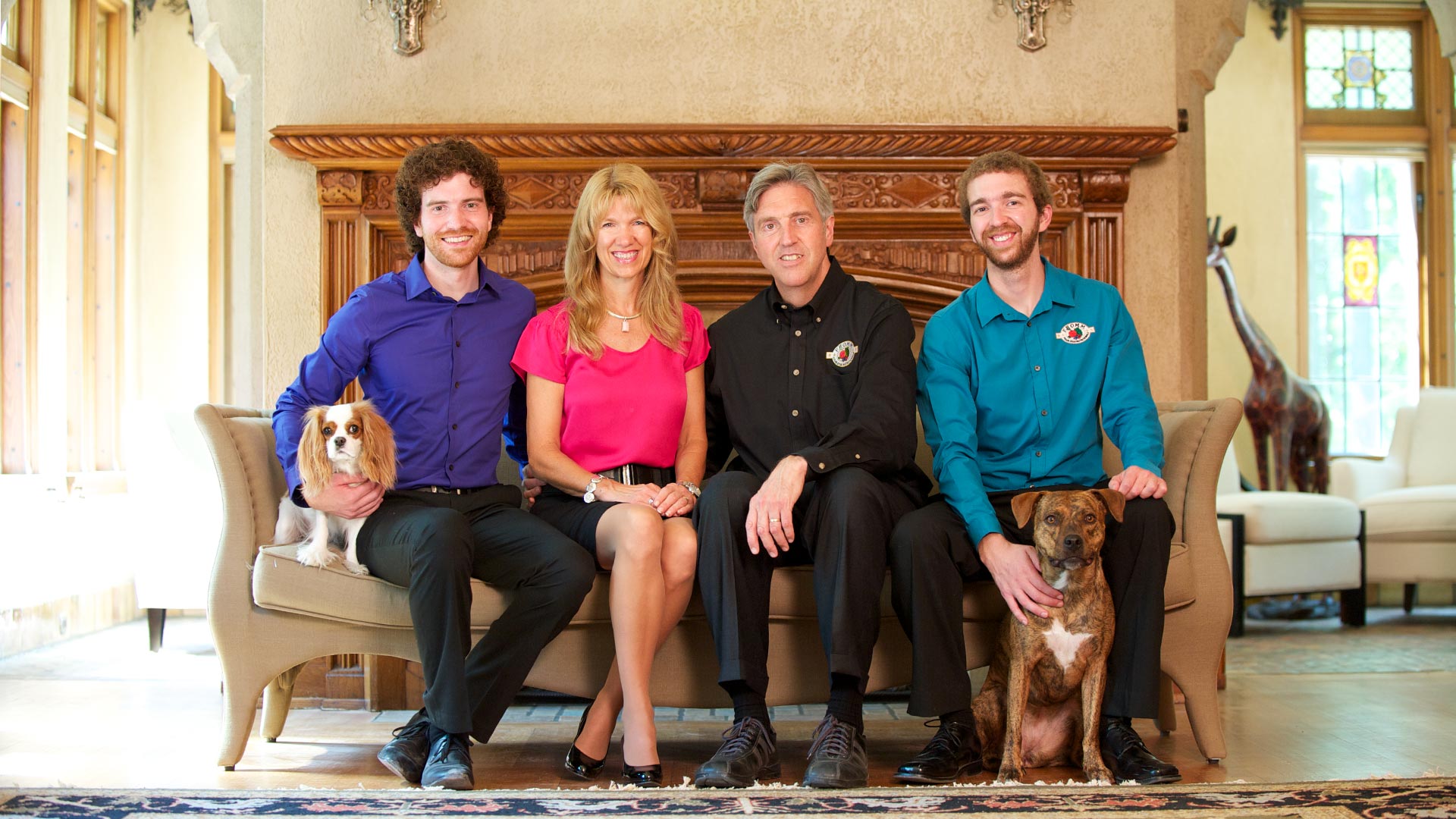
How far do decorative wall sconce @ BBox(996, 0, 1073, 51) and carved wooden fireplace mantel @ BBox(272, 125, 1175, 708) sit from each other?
0.33m

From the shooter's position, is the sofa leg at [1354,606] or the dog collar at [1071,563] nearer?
the dog collar at [1071,563]

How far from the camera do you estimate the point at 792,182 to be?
257 cm

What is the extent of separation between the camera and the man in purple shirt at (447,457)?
7.25ft

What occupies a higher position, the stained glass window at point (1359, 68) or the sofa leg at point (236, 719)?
the stained glass window at point (1359, 68)

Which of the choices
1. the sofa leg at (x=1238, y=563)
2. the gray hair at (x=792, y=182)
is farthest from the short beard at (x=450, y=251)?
the sofa leg at (x=1238, y=563)

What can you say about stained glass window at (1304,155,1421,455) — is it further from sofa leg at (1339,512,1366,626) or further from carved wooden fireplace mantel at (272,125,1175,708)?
carved wooden fireplace mantel at (272,125,1175,708)


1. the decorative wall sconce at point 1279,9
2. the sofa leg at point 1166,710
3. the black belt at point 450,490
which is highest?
the decorative wall sconce at point 1279,9

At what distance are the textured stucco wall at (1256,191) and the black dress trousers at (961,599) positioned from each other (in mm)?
5002

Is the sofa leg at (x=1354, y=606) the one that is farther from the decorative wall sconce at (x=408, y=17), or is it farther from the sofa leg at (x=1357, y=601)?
the decorative wall sconce at (x=408, y=17)

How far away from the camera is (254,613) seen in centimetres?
245

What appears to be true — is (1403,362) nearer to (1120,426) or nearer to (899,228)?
(899,228)

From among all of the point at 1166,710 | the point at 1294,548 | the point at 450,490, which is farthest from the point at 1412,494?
the point at 450,490

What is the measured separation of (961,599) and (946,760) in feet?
1.00

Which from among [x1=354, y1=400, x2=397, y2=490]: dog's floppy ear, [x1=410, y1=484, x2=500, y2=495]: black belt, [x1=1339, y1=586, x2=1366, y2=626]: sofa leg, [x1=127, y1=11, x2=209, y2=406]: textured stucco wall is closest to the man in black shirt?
[x1=410, y1=484, x2=500, y2=495]: black belt
